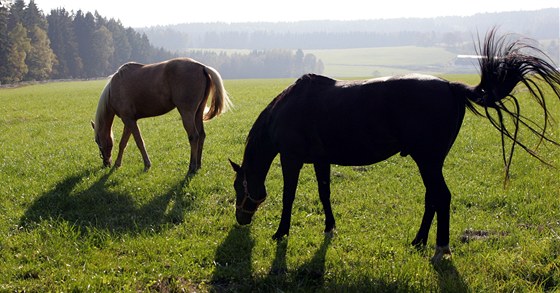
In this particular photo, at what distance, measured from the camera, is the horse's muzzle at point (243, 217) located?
609 centimetres

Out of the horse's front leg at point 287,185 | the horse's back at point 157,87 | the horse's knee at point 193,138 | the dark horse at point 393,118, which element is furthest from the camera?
the horse's knee at point 193,138

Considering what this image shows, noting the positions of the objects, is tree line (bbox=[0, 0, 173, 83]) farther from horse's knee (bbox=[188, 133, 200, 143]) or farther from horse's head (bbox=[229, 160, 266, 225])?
horse's head (bbox=[229, 160, 266, 225])

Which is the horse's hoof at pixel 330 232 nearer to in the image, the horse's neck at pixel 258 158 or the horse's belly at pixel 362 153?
the horse's belly at pixel 362 153

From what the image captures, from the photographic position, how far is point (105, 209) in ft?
23.4

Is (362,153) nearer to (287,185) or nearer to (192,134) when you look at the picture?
(287,185)

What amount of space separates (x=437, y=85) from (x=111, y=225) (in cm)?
490

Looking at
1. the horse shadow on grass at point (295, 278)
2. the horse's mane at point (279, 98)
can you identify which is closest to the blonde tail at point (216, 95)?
the horse's mane at point (279, 98)

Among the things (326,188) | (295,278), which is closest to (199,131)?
(326,188)

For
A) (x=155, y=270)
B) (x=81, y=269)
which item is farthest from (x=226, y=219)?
(x=81, y=269)

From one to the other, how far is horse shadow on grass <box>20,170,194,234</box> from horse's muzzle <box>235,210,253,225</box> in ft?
3.27

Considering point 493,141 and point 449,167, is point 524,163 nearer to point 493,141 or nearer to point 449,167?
point 449,167

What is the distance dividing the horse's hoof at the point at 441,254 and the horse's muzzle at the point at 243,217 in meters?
A: 2.51

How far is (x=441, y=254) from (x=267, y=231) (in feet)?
7.57

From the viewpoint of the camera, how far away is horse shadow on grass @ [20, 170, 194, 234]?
639cm
